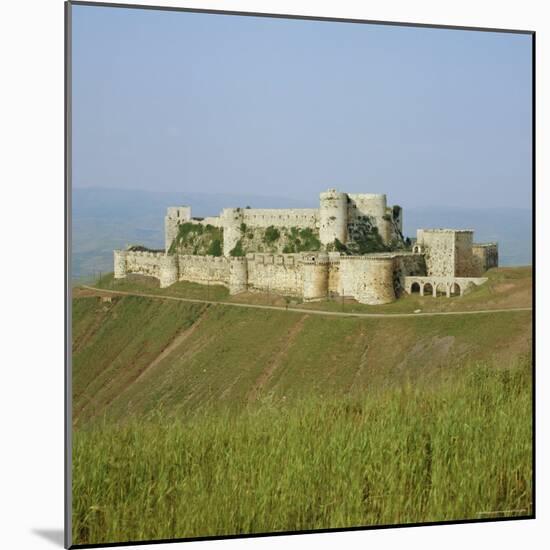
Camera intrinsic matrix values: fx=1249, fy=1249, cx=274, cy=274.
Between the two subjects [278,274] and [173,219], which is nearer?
[173,219]

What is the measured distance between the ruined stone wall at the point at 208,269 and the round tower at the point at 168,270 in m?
0.09

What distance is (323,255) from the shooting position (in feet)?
24.5

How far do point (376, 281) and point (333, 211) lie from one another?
56 cm

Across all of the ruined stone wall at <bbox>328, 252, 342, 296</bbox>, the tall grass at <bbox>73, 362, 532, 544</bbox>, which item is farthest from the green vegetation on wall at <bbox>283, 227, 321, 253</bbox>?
the tall grass at <bbox>73, 362, 532, 544</bbox>

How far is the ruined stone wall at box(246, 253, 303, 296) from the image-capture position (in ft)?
23.8

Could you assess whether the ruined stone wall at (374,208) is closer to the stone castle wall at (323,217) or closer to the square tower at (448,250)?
the stone castle wall at (323,217)

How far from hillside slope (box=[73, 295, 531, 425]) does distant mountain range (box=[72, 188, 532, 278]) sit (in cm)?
32

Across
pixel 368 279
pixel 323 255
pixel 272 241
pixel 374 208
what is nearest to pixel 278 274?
pixel 272 241

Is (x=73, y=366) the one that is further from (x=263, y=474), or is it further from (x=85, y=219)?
(x=263, y=474)

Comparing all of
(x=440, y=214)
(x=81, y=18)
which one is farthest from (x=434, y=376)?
(x=81, y=18)

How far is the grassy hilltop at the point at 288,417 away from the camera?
6.69m

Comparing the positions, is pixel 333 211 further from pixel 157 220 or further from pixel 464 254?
pixel 157 220

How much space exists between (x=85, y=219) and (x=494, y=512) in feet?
9.54

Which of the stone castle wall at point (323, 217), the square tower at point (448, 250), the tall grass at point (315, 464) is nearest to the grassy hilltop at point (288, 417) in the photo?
the tall grass at point (315, 464)
